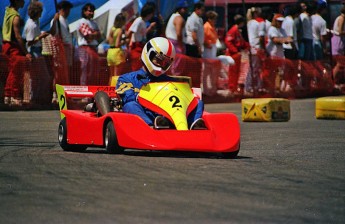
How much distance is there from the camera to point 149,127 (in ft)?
35.0

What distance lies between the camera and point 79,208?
7305 mm

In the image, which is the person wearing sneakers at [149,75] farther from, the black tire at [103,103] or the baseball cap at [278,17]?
the baseball cap at [278,17]

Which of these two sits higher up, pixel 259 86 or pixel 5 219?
pixel 5 219

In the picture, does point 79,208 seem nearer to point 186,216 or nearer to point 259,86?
point 186,216

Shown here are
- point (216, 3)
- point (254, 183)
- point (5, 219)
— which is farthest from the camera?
point (216, 3)

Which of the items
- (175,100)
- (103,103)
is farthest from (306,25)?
(175,100)

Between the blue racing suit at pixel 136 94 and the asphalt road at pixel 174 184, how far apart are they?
41 centimetres

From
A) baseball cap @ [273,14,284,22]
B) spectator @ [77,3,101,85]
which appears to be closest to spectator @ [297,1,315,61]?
baseball cap @ [273,14,284,22]

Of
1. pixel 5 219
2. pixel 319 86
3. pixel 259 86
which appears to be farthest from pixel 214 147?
pixel 319 86

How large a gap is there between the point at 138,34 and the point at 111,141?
351 inches

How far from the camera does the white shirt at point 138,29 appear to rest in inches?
776

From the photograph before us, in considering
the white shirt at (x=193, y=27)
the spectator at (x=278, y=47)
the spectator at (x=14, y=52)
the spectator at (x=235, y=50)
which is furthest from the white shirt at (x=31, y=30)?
the spectator at (x=278, y=47)

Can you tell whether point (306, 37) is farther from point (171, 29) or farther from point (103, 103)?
point (103, 103)

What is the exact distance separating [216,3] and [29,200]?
20701mm
